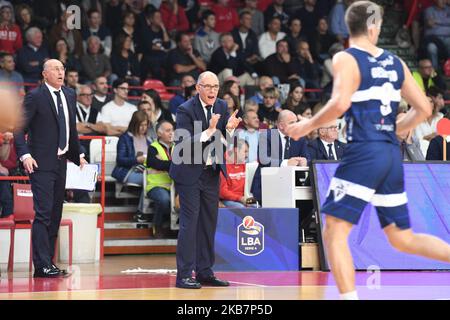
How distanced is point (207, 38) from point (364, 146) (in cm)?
1173

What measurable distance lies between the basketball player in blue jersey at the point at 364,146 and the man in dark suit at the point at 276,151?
521cm

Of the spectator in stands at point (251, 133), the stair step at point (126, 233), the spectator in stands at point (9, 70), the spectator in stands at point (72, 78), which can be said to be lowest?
the stair step at point (126, 233)

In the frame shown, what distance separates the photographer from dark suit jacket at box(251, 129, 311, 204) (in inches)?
469

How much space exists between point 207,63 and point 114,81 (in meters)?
2.90

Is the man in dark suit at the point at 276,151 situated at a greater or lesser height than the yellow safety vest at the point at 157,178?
greater

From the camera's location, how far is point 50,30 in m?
16.2

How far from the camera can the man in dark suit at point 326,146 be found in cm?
1235

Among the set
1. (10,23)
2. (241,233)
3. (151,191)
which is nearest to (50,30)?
(10,23)

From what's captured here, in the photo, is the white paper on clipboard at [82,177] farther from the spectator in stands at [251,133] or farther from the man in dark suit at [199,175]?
the man in dark suit at [199,175]

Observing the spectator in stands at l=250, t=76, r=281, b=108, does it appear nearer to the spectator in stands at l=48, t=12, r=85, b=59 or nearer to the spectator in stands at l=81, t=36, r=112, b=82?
the spectator in stands at l=81, t=36, r=112, b=82

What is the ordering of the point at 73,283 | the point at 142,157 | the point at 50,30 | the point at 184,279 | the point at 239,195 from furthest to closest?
the point at 50,30 → the point at 142,157 → the point at 239,195 → the point at 73,283 → the point at 184,279

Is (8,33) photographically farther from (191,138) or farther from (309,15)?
(191,138)

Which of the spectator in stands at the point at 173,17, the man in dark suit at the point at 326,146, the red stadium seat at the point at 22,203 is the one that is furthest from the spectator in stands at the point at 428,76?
the red stadium seat at the point at 22,203

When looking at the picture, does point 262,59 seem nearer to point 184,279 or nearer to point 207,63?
point 207,63
